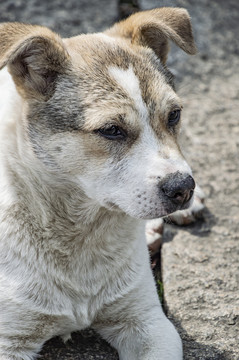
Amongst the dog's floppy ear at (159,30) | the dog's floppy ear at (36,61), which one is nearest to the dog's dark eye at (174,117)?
the dog's floppy ear at (159,30)

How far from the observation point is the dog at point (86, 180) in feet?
12.1

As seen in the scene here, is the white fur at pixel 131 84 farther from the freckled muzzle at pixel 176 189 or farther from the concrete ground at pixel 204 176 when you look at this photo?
the concrete ground at pixel 204 176

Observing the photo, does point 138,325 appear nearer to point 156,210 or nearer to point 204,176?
point 156,210

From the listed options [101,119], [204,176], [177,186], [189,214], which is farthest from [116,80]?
[204,176]

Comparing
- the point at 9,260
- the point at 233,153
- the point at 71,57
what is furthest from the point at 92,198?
the point at 233,153

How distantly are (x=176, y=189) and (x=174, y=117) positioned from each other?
2.06 ft

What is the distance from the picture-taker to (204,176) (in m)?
5.91

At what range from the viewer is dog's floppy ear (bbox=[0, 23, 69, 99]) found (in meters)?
3.74

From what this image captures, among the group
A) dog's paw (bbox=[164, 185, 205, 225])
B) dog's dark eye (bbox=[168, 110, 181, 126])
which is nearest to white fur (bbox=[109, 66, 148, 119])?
dog's dark eye (bbox=[168, 110, 181, 126])

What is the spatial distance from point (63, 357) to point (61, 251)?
28.8 inches

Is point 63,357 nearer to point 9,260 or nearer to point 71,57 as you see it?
point 9,260

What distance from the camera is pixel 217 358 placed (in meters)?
4.07

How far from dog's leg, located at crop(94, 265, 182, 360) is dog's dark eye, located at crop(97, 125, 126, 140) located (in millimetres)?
1093

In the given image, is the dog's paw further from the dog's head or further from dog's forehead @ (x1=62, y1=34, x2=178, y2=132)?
dog's forehead @ (x1=62, y1=34, x2=178, y2=132)
